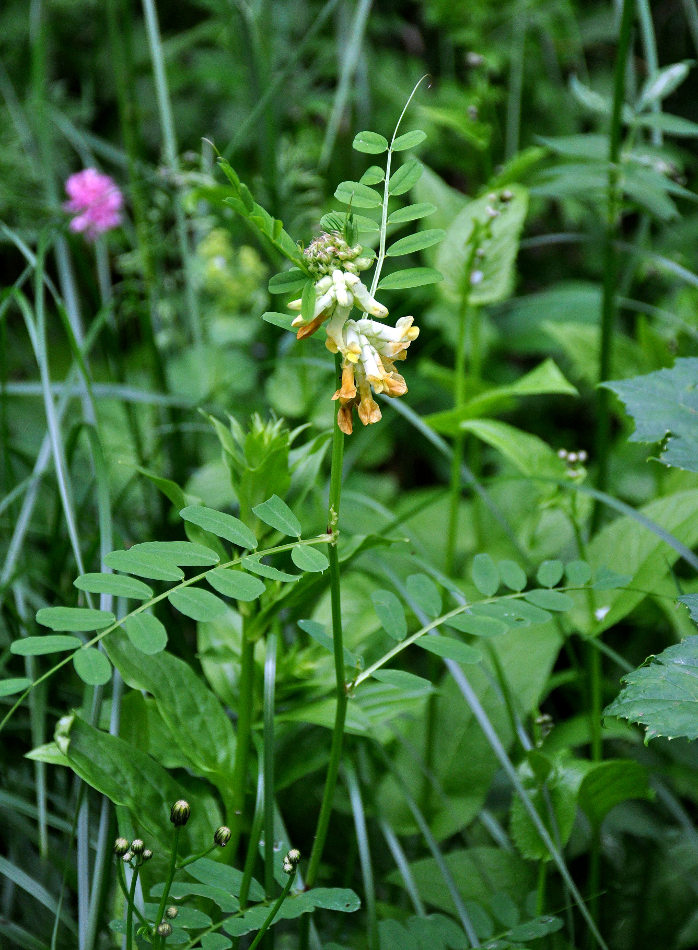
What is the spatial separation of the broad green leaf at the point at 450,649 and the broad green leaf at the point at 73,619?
23 centimetres

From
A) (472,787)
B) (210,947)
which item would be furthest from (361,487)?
(210,947)

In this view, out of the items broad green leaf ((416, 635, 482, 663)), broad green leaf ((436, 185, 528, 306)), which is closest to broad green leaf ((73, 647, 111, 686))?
broad green leaf ((416, 635, 482, 663))

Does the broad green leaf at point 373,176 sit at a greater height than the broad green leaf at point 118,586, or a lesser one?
greater

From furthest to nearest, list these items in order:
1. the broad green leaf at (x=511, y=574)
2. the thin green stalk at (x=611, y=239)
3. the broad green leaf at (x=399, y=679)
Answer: the thin green stalk at (x=611, y=239), the broad green leaf at (x=511, y=574), the broad green leaf at (x=399, y=679)

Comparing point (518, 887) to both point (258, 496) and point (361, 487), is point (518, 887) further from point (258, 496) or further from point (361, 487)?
point (361, 487)

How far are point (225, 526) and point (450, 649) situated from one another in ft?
→ 0.63

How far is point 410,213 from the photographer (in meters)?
0.58

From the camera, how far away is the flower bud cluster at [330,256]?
492 millimetres

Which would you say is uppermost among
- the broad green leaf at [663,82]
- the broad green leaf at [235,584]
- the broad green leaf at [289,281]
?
the broad green leaf at [663,82]

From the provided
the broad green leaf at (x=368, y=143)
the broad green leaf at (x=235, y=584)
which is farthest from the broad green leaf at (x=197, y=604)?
the broad green leaf at (x=368, y=143)

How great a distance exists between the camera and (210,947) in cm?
55

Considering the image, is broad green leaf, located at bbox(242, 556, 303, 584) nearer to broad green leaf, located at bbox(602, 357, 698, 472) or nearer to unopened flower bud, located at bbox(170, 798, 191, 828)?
unopened flower bud, located at bbox(170, 798, 191, 828)

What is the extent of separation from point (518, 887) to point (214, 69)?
61.9 inches

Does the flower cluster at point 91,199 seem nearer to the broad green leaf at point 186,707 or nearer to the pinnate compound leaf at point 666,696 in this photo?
the broad green leaf at point 186,707
